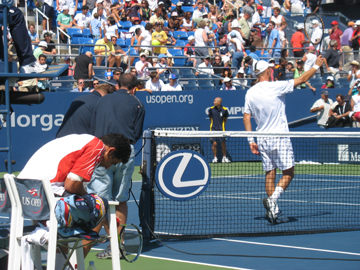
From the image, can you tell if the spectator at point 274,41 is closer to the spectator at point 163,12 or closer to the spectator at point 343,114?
the spectator at point 163,12

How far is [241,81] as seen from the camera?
19.1 meters

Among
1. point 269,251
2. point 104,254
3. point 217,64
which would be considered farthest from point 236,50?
point 104,254

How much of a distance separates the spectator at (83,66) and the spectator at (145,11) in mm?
6762

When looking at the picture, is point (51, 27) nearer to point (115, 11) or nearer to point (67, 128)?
point (115, 11)

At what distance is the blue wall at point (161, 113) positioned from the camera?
1482 cm

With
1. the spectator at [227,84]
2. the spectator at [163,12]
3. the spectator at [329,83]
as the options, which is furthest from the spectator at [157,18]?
the spectator at [329,83]

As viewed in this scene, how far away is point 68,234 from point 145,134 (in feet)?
9.06

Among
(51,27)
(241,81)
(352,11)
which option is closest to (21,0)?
(51,27)

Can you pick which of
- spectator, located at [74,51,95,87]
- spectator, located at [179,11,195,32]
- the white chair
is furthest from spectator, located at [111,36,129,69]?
the white chair

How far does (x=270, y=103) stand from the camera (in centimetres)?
771

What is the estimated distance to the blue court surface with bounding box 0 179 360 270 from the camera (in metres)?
5.71

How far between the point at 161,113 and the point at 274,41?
7.76 metres

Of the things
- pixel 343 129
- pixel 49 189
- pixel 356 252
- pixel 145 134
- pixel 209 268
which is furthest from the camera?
pixel 343 129

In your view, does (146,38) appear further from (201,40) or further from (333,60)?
(333,60)
